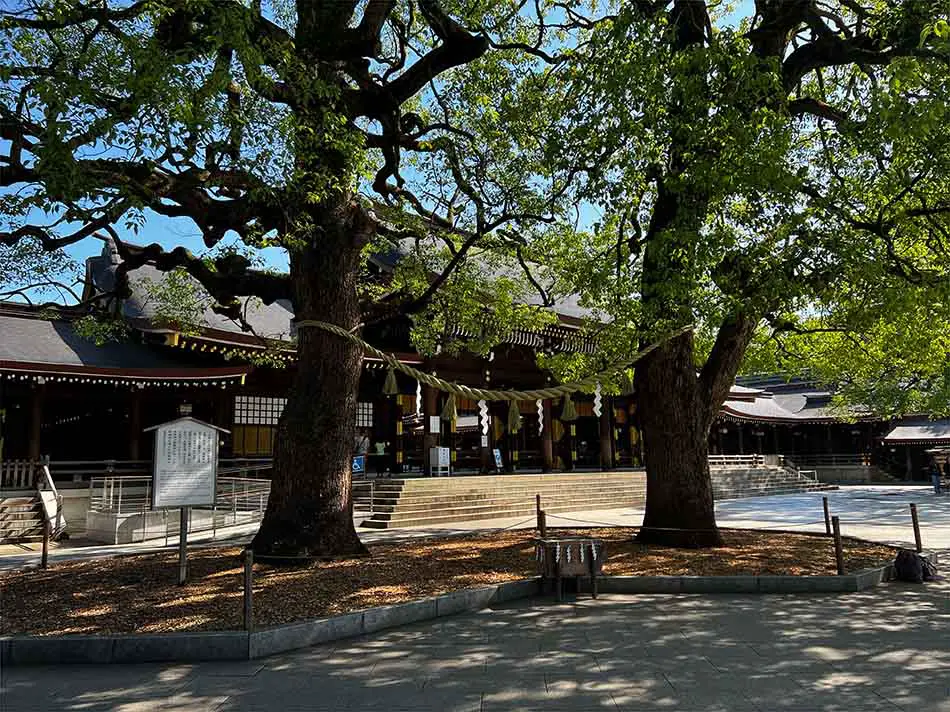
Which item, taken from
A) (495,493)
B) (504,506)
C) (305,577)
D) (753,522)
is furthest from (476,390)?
(753,522)

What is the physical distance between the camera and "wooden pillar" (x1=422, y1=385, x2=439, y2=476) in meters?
19.5

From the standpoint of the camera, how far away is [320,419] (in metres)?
8.80

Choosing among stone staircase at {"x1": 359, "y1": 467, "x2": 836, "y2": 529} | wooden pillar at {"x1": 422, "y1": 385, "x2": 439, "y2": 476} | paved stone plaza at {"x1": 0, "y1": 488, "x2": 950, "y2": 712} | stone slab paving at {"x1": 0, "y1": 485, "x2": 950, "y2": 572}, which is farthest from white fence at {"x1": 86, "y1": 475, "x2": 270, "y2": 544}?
paved stone plaza at {"x1": 0, "y1": 488, "x2": 950, "y2": 712}

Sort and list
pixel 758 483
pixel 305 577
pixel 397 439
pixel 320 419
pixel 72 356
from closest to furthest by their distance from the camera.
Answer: pixel 305 577
pixel 320 419
pixel 72 356
pixel 397 439
pixel 758 483

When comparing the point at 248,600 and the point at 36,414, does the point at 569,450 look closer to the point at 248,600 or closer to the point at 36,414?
the point at 36,414

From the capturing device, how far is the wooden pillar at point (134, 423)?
16.5 meters

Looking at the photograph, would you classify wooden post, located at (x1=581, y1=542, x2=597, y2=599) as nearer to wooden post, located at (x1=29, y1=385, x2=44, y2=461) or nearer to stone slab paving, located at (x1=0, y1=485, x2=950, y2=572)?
stone slab paving, located at (x1=0, y1=485, x2=950, y2=572)

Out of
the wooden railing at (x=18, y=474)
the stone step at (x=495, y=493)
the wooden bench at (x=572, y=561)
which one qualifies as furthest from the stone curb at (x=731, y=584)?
the wooden railing at (x=18, y=474)

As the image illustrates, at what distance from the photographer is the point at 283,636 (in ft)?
18.1

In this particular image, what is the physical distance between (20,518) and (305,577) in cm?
886

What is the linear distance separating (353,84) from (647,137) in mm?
4742

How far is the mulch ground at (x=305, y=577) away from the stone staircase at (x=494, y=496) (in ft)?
13.4

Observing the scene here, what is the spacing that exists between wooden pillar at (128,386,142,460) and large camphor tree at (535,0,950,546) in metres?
12.4

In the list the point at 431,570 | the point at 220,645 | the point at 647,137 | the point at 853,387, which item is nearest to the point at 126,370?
the point at 431,570
